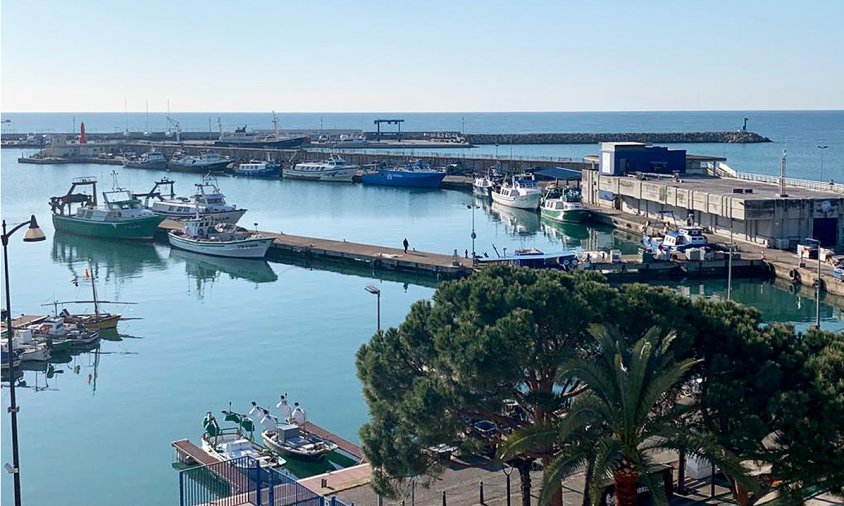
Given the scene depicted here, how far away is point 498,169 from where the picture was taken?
111 m

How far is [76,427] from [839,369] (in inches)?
962

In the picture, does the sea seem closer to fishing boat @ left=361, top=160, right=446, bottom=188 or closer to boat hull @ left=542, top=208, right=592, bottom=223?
boat hull @ left=542, top=208, right=592, bottom=223

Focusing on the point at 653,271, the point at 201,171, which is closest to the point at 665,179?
the point at 653,271

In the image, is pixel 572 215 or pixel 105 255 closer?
pixel 105 255

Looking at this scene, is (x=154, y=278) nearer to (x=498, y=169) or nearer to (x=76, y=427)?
(x=76, y=427)

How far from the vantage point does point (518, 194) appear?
87.1 m

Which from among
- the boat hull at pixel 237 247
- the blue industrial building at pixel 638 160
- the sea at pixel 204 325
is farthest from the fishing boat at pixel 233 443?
the blue industrial building at pixel 638 160

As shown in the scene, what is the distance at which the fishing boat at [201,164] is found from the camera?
131 m

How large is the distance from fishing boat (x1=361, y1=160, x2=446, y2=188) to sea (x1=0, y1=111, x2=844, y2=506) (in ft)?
42.8

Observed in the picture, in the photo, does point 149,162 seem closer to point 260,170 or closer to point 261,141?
point 260,170

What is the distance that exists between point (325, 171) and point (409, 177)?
13.9m

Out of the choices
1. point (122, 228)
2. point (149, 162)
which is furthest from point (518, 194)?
point (149, 162)

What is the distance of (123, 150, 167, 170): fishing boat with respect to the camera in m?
136

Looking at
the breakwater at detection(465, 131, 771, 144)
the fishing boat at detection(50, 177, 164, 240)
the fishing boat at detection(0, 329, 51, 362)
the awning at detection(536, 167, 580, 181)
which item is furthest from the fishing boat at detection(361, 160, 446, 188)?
the fishing boat at detection(0, 329, 51, 362)
